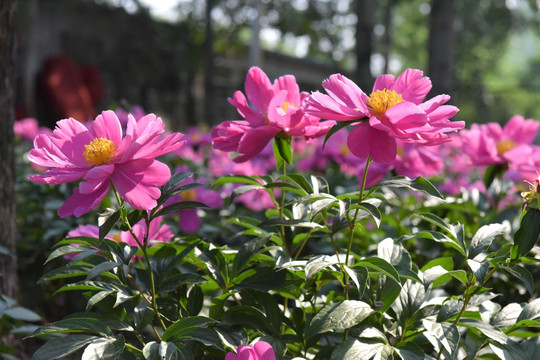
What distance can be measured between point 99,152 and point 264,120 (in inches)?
12.1

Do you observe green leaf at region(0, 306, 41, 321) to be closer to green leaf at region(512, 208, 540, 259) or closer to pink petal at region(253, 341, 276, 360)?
pink petal at region(253, 341, 276, 360)

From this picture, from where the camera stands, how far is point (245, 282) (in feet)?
3.47

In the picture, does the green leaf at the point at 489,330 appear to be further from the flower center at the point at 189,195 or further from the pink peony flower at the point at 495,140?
the flower center at the point at 189,195

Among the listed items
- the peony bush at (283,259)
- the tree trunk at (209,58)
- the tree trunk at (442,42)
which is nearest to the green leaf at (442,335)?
the peony bush at (283,259)

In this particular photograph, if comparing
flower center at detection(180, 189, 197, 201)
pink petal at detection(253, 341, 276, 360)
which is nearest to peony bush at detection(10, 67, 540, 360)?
pink petal at detection(253, 341, 276, 360)

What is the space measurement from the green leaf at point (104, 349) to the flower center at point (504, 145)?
114cm

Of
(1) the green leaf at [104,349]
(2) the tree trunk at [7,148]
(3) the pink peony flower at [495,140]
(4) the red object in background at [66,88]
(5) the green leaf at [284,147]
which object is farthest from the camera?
(4) the red object in background at [66,88]

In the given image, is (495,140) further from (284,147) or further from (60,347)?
(60,347)

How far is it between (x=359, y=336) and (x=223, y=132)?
16.9 inches

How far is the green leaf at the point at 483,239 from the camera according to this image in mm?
1023

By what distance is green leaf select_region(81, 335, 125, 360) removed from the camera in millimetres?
856

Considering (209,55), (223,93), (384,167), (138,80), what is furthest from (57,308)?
(223,93)

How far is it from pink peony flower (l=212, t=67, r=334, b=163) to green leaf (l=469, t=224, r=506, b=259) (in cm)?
31

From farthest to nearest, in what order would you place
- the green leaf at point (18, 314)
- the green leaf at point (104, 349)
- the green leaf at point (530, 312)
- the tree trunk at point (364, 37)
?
the tree trunk at point (364, 37)
the green leaf at point (18, 314)
the green leaf at point (530, 312)
the green leaf at point (104, 349)
